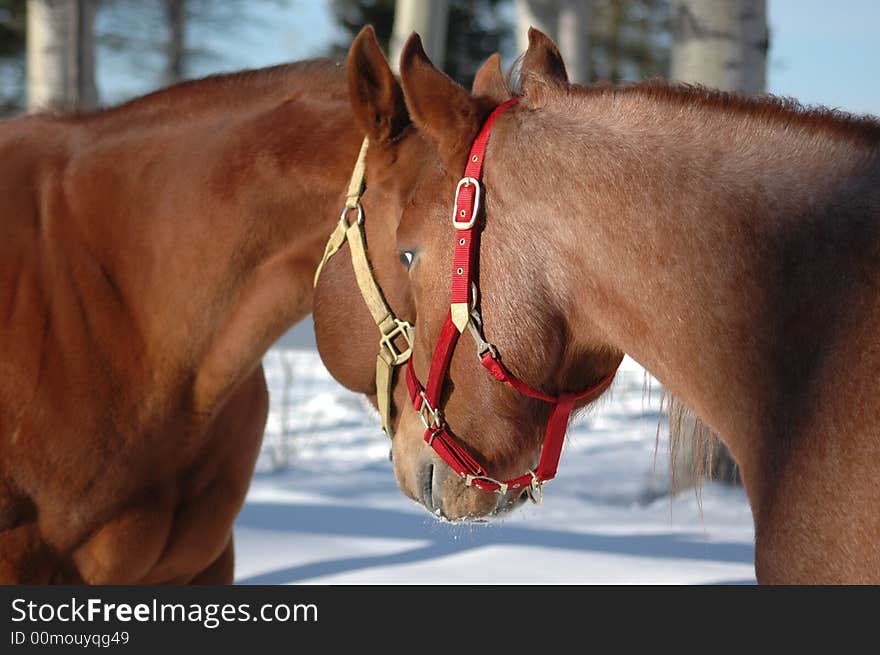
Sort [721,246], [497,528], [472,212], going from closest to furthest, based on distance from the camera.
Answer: [721,246]
[472,212]
[497,528]

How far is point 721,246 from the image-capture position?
1.59 m

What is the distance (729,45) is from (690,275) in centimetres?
398

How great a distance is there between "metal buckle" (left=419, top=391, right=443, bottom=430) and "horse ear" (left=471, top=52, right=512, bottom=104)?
0.63m

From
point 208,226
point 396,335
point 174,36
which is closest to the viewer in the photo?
point 396,335

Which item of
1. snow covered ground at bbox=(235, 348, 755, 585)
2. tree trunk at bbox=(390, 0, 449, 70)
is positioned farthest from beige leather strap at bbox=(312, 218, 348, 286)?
tree trunk at bbox=(390, 0, 449, 70)

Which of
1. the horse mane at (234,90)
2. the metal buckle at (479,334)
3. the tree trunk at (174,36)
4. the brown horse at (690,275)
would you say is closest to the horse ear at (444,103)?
the brown horse at (690,275)

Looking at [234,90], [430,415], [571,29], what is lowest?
[571,29]

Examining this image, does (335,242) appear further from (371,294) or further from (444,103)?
(444,103)

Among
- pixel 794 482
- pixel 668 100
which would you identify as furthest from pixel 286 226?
pixel 794 482

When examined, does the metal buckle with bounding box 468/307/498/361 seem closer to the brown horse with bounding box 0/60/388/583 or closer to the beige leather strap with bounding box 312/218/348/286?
the beige leather strap with bounding box 312/218/348/286

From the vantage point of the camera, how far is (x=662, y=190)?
1643mm

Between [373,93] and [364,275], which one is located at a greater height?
[373,93]

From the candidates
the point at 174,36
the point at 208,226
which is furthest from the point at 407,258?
the point at 174,36

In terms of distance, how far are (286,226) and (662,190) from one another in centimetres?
117
